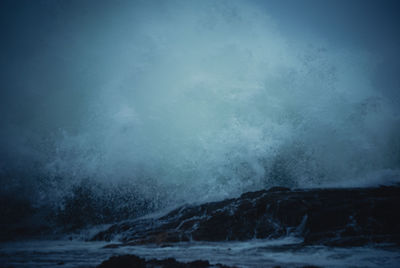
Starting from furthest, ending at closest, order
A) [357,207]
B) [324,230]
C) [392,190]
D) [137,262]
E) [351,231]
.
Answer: [392,190] < [357,207] < [324,230] < [351,231] < [137,262]

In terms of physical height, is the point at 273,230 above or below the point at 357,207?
below

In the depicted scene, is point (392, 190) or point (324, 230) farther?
point (392, 190)

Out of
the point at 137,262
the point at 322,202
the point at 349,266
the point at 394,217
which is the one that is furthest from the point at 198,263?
the point at 322,202

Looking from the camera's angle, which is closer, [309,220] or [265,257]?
[265,257]

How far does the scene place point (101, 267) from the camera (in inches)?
701

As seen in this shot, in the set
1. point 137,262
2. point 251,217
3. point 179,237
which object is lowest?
point 179,237

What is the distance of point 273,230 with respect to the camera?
72.5m

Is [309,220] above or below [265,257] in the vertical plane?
below

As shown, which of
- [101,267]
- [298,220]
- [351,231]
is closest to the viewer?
[101,267]

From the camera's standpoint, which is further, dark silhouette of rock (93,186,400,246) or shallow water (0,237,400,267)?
dark silhouette of rock (93,186,400,246)

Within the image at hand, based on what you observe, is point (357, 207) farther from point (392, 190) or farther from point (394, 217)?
point (392, 190)

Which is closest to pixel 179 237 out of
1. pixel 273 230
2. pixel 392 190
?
pixel 273 230

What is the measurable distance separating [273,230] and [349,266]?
57.2m

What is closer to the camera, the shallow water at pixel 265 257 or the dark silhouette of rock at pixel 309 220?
the shallow water at pixel 265 257
